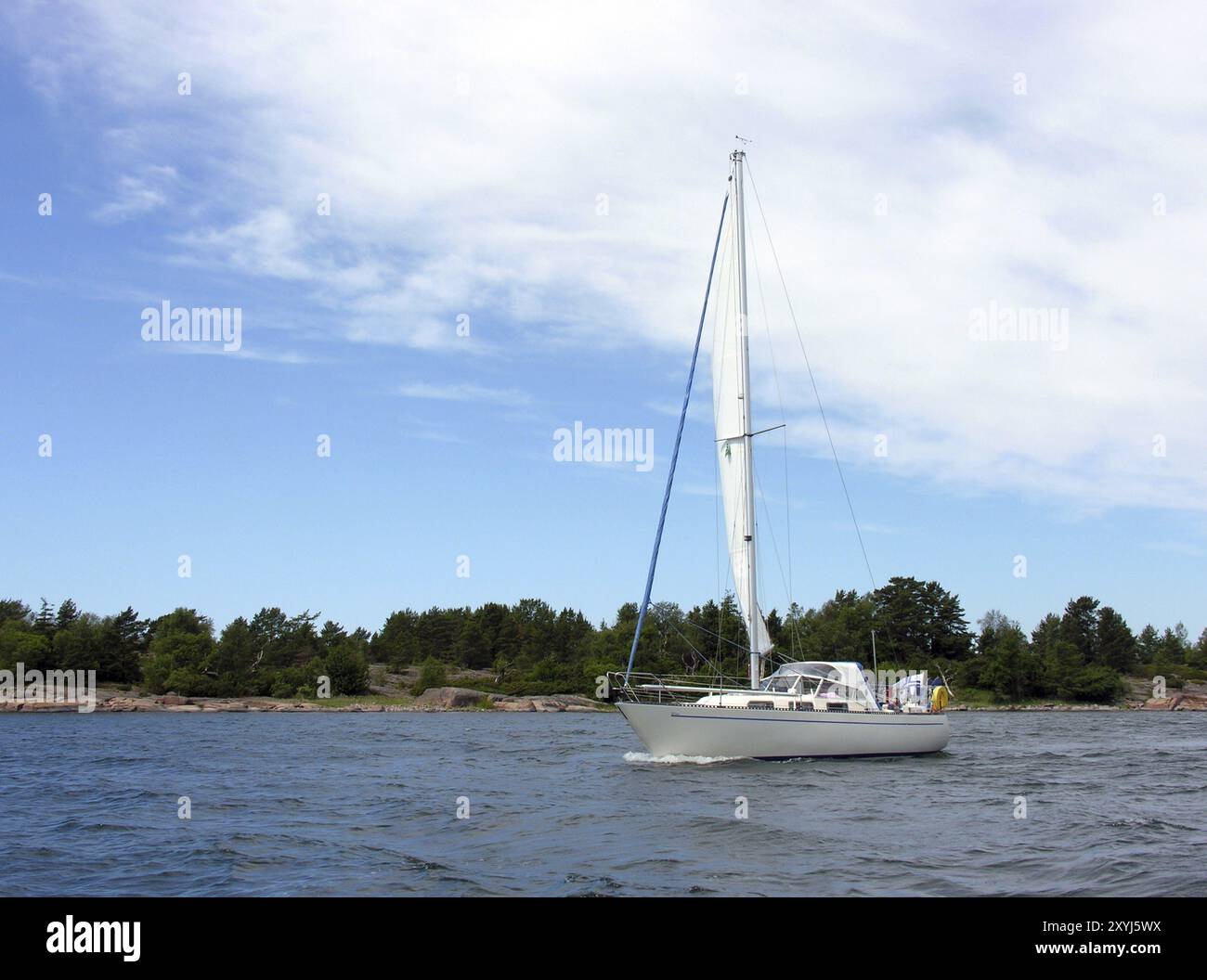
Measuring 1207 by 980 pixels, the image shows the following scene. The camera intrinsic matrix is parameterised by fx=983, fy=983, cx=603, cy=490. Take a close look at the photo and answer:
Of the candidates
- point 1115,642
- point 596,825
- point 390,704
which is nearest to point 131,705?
point 390,704

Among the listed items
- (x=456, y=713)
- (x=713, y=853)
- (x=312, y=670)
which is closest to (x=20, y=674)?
(x=312, y=670)

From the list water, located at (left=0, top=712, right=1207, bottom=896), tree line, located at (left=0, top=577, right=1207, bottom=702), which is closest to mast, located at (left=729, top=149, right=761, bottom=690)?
water, located at (left=0, top=712, right=1207, bottom=896)

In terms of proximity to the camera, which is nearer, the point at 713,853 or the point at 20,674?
the point at 713,853

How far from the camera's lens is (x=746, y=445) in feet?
131

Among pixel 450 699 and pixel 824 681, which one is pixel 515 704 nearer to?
pixel 450 699

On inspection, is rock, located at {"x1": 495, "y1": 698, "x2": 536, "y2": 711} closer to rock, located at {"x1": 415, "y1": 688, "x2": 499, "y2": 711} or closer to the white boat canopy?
rock, located at {"x1": 415, "y1": 688, "x2": 499, "y2": 711}

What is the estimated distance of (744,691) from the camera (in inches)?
1425

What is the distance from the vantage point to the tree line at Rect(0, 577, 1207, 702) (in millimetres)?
115938

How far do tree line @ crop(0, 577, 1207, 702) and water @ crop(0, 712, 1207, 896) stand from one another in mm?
66145

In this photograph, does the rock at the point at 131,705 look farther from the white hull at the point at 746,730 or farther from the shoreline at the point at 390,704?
the white hull at the point at 746,730
